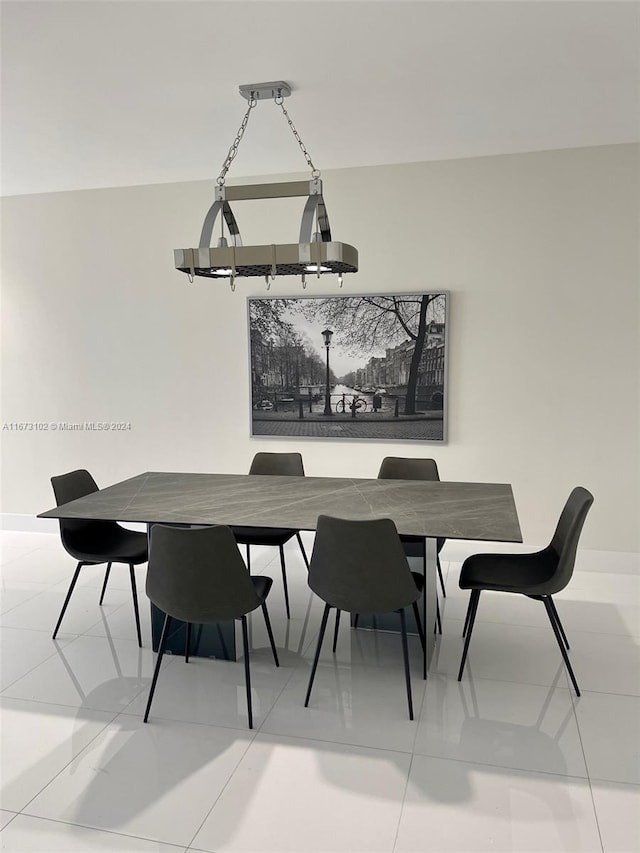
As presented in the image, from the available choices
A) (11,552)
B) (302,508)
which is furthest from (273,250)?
(11,552)

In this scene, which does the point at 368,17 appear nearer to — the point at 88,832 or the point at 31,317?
the point at 88,832

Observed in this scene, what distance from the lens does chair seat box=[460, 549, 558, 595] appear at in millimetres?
2764

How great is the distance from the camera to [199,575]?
99.3 inches

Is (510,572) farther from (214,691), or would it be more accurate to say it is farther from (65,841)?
(65,841)

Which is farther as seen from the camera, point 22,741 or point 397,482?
point 397,482

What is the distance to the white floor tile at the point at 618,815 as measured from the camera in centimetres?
194

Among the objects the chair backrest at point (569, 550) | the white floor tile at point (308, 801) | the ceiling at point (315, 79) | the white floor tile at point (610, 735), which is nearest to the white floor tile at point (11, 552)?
the ceiling at point (315, 79)

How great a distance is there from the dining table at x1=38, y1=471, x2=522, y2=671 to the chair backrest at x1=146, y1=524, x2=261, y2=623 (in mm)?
280

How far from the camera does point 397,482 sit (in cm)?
362

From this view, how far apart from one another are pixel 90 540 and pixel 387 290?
2.49 meters

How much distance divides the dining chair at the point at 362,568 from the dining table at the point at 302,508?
130 mm

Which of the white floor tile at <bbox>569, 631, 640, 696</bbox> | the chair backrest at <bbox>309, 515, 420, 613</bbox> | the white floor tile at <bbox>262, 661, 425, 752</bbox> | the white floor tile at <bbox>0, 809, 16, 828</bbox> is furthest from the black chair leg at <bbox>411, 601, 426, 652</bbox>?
the white floor tile at <bbox>0, 809, 16, 828</bbox>

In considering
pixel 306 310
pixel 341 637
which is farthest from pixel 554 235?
pixel 341 637

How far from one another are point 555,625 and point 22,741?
2.19 m
